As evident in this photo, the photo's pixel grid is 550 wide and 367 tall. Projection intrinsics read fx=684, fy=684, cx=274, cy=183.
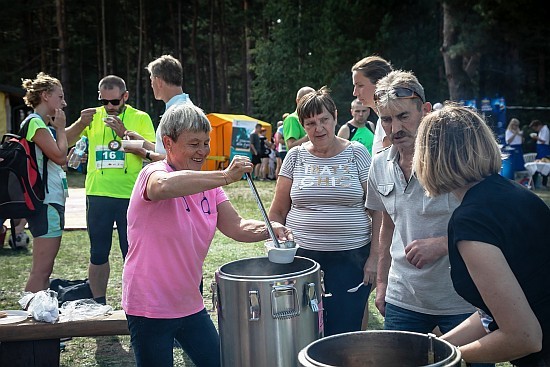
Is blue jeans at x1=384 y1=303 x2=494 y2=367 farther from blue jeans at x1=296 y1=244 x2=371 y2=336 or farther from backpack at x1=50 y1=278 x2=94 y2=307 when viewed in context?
backpack at x1=50 y1=278 x2=94 y2=307

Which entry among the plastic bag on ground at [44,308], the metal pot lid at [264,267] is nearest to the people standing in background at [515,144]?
the plastic bag on ground at [44,308]

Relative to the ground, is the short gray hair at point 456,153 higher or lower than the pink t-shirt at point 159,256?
higher

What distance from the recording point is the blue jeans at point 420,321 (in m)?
2.84

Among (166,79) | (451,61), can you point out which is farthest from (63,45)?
(166,79)

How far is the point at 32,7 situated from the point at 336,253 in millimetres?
31551

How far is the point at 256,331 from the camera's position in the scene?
263 centimetres

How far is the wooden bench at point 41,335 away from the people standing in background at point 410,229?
178cm

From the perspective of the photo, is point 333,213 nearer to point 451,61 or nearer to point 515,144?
point 515,144

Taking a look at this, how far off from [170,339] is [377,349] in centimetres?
122

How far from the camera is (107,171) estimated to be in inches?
201

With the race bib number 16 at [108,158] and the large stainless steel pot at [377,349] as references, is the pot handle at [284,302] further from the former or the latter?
the race bib number 16 at [108,158]

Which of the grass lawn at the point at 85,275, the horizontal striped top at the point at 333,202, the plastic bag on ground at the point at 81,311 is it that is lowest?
the grass lawn at the point at 85,275

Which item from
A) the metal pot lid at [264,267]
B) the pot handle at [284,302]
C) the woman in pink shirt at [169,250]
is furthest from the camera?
the metal pot lid at [264,267]

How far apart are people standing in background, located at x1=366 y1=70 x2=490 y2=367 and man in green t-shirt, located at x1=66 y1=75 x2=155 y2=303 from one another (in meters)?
2.50
